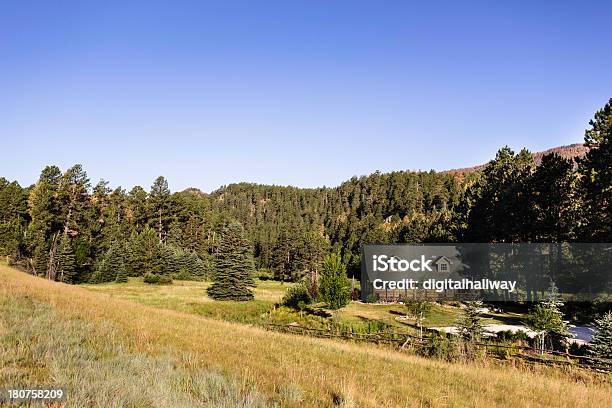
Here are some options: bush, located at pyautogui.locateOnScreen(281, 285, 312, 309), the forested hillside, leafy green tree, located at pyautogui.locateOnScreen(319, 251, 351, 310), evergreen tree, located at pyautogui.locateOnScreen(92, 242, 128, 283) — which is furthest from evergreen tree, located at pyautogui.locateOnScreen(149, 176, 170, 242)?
leafy green tree, located at pyautogui.locateOnScreen(319, 251, 351, 310)

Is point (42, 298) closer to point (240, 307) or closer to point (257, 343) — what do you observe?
point (257, 343)

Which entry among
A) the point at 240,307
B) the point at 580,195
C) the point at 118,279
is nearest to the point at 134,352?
the point at 240,307

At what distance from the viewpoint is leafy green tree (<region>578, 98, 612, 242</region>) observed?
33812 millimetres

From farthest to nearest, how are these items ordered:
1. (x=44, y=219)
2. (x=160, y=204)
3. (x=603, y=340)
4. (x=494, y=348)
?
1. (x=160, y=204)
2. (x=44, y=219)
3. (x=603, y=340)
4. (x=494, y=348)

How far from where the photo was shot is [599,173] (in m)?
34.3

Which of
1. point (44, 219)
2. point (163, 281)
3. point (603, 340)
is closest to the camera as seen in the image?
point (603, 340)

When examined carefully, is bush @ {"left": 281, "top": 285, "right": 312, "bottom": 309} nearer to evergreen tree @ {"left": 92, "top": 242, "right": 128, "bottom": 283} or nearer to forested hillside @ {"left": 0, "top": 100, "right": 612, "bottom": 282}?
forested hillside @ {"left": 0, "top": 100, "right": 612, "bottom": 282}

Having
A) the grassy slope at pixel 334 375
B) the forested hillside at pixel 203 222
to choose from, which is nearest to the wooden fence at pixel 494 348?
the grassy slope at pixel 334 375

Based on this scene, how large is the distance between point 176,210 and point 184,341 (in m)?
94.8

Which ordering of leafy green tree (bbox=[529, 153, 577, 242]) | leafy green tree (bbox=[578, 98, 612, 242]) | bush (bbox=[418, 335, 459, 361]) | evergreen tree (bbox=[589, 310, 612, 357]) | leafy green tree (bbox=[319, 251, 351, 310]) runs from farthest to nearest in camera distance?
leafy green tree (bbox=[529, 153, 577, 242])
leafy green tree (bbox=[319, 251, 351, 310])
leafy green tree (bbox=[578, 98, 612, 242])
evergreen tree (bbox=[589, 310, 612, 357])
bush (bbox=[418, 335, 459, 361])

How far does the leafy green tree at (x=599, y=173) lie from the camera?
33812 millimetres

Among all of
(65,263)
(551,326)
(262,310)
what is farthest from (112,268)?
(551,326)

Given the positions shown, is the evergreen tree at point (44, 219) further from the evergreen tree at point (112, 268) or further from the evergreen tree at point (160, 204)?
the evergreen tree at point (160, 204)

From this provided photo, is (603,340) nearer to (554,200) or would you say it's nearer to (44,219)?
(554,200)
